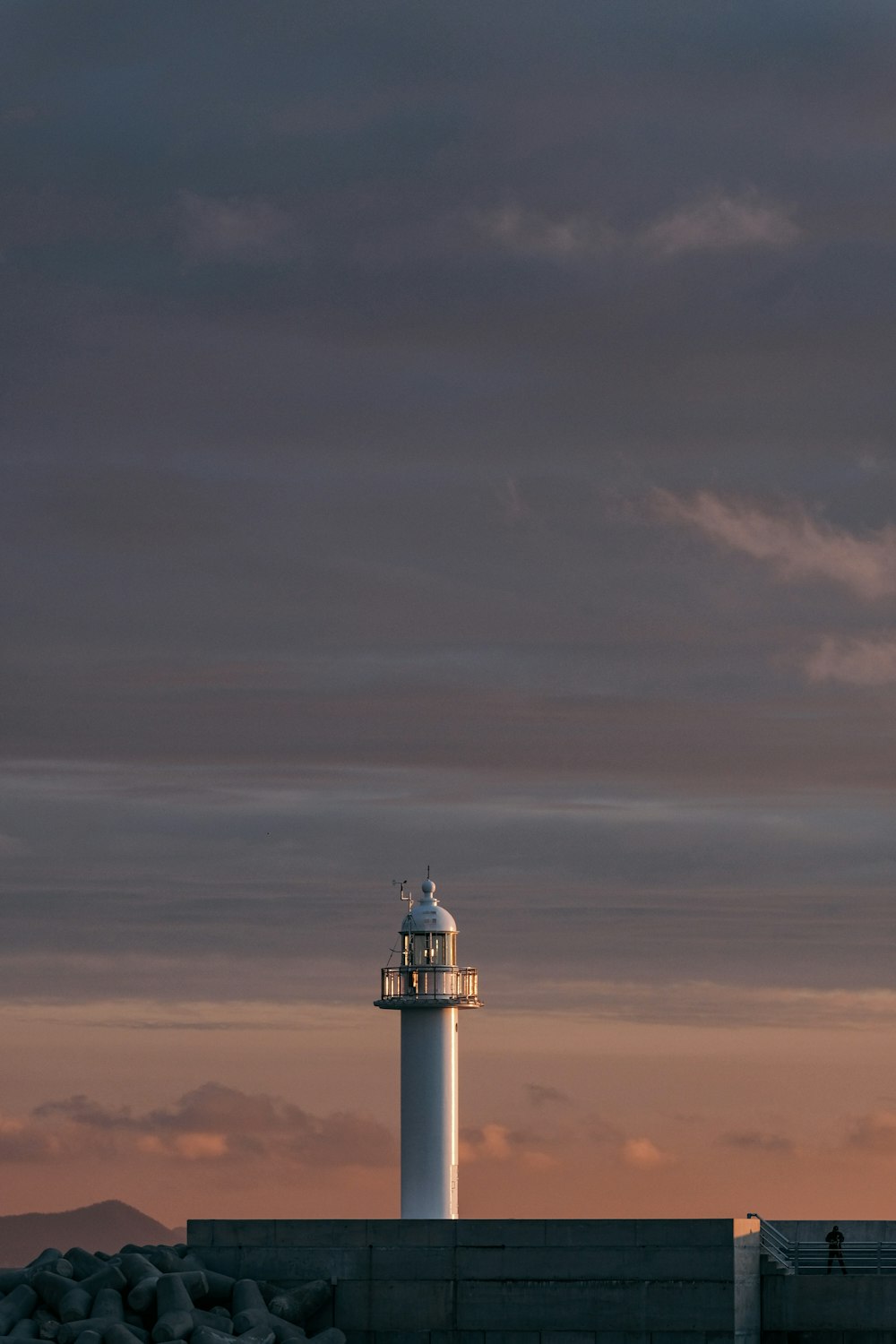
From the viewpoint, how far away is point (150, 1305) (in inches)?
1602

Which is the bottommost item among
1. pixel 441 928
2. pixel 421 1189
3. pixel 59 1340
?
pixel 59 1340

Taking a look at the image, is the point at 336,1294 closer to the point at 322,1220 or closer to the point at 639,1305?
the point at 322,1220

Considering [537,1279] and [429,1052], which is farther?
[429,1052]

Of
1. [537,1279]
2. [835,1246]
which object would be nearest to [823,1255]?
[835,1246]

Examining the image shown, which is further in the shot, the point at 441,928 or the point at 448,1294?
the point at 441,928

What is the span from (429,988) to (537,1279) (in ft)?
46.7

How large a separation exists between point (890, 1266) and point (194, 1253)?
13575mm

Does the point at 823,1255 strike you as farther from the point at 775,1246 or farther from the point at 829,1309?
the point at 829,1309

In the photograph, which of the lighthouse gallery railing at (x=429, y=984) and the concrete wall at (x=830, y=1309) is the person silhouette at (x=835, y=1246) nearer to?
the concrete wall at (x=830, y=1309)

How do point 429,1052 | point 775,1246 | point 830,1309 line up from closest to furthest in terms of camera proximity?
point 830,1309
point 775,1246
point 429,1052

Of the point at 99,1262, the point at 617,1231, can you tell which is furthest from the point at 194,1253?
the point at 617,1231

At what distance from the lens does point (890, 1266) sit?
4684 cm

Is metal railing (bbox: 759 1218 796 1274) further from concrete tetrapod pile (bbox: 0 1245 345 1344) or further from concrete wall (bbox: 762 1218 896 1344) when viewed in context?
concrete tetrapod pile (bbox: 0 1245 345 1344)

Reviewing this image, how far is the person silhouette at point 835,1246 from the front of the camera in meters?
45.3
